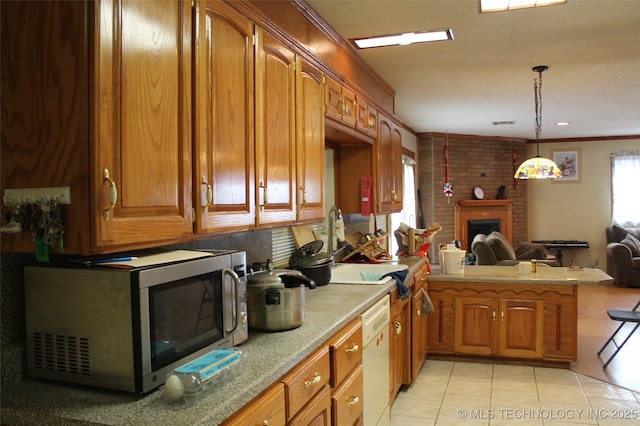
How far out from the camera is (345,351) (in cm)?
213

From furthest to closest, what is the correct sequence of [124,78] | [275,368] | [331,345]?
[331,345]
[275,368]
[124,78]

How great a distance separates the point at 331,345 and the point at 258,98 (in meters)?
1.03

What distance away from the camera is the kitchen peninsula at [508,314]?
397 centimetres

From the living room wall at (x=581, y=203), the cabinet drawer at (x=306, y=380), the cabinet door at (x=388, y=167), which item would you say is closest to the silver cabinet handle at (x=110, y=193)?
the cabinet drawer at (x=306, y=380)

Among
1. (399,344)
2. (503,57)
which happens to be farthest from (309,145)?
(503,57)

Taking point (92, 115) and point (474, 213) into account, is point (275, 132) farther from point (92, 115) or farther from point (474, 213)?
point (474, 213)

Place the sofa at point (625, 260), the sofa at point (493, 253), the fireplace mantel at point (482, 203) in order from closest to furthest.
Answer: the sofa at point (493, 253) < the sofa at point (625, 260) < the fireplace mantel at point (482, 203)

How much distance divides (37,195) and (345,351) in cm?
→ 133

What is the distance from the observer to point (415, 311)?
3.72 metres

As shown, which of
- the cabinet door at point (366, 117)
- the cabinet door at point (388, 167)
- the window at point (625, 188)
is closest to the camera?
the cabinet door at point (366, 117)

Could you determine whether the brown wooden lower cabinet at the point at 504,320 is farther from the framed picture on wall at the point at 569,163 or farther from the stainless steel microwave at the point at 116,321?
the framed picture on wall at the point at 569,163

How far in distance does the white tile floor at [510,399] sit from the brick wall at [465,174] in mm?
4471

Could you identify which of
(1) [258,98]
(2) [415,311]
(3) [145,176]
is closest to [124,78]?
(3) [145,176]

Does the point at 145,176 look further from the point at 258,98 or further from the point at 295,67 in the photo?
the point at 295,67
